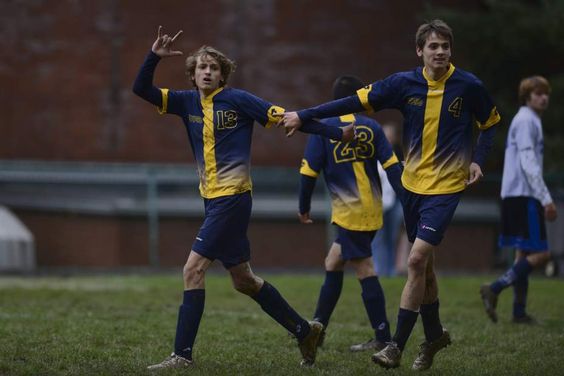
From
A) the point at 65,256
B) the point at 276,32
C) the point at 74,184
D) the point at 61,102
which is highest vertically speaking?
the point at 276,32

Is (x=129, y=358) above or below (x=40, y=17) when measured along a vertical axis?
below

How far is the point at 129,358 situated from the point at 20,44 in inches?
652

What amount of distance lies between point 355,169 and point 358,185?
0.13m

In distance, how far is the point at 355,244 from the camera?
9023 mm

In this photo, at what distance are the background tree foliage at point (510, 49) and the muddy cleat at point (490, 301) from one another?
957 centimetres

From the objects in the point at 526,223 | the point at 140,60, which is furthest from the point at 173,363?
the point at 140,60

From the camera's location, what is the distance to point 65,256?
22016 mm

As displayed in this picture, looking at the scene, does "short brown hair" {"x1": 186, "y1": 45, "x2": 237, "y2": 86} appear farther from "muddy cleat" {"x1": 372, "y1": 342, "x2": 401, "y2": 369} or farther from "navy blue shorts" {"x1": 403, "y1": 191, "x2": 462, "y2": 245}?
"muddy cleat" {"x1": 372, "y1": 342, "x2": 401, "y2": 369}

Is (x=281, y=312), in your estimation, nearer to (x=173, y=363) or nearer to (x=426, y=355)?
(x=173, y=363)

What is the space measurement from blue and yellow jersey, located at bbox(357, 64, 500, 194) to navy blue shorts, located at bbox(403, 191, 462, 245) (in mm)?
51

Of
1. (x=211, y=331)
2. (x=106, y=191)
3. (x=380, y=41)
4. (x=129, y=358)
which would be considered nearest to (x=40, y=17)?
(x=106, y=191)

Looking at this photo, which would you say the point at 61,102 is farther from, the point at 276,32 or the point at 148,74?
the point at 148,74

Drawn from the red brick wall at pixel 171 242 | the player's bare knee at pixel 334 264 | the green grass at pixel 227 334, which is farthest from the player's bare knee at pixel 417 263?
the red brick wall at pixel 171 242

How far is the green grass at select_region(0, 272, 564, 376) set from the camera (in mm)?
7562
